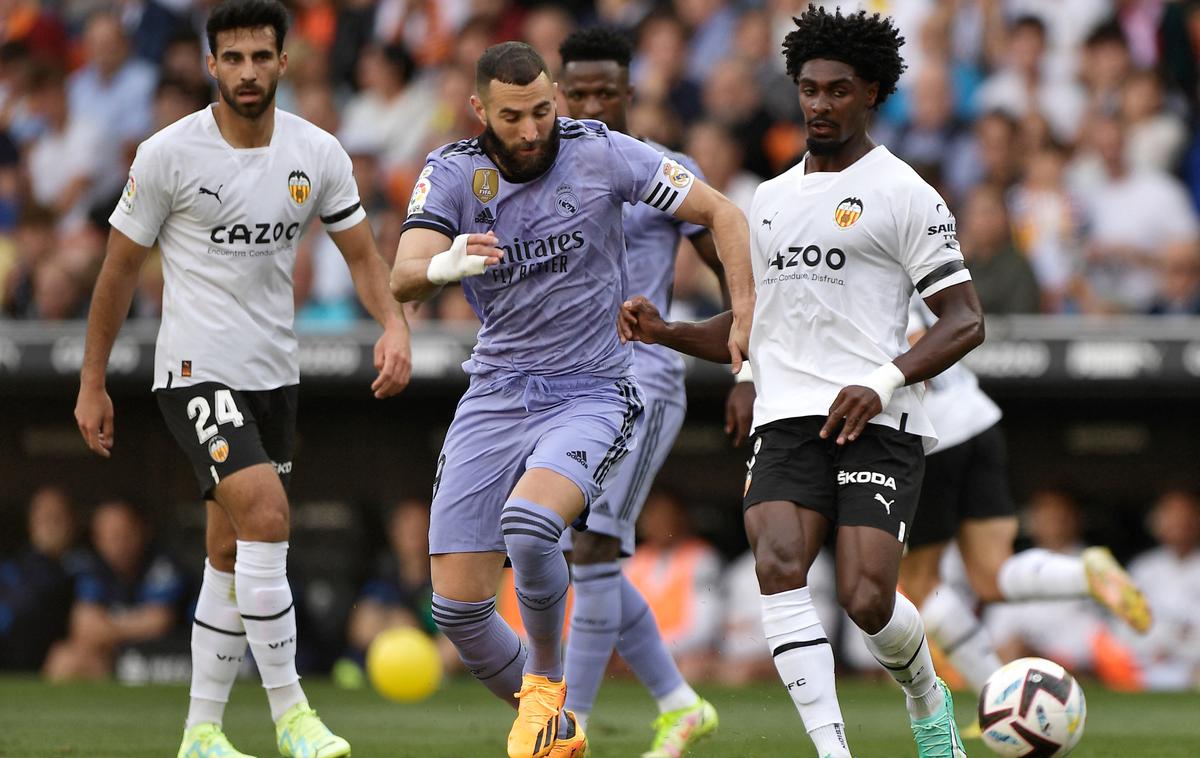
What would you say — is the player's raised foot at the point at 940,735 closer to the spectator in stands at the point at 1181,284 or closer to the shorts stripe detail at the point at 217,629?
the shorts stripe detail at the point at 217,629

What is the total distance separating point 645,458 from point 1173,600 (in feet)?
18.3

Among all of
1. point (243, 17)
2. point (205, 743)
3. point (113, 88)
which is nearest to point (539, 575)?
point (205, 743)

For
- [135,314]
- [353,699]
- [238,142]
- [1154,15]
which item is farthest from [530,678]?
[1154,15]

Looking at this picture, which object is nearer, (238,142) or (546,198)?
(546,198)

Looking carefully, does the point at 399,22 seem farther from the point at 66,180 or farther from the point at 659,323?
the point at 659,323

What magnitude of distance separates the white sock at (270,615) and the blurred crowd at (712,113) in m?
5.61

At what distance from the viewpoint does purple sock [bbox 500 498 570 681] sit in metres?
6.08

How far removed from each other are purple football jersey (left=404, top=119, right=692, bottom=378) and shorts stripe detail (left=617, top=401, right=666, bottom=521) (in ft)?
3.54

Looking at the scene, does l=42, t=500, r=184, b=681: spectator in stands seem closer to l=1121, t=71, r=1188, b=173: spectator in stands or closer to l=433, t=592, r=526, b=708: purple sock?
l=433, t=592, r=526, b=708: purple sock

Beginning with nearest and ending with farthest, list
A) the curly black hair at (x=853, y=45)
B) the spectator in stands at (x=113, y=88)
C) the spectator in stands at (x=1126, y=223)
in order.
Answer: the curly black hair at (x=853, y=45)
the spectator in stands at (x=1126, y=223)
the spectator in stands at (x=113, y=88)

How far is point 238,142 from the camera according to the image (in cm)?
698

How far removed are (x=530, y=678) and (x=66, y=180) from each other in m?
9.35

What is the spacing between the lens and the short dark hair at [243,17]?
6.81m

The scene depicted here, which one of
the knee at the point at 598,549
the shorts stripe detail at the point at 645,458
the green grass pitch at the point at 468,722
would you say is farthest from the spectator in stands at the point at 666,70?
the knee at the point at 598,549
